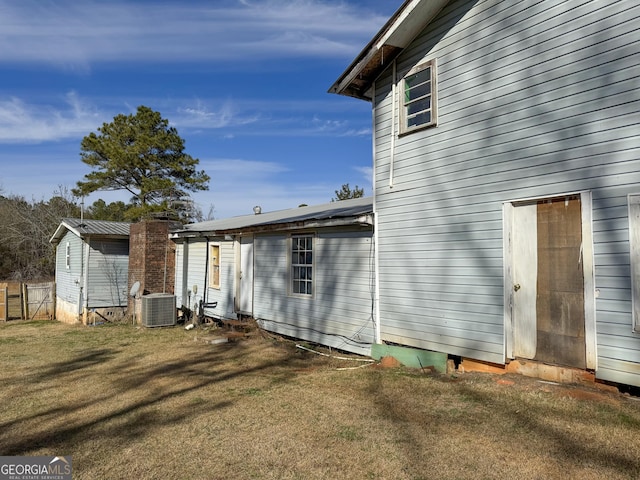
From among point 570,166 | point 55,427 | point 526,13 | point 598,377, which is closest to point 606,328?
point 598,377

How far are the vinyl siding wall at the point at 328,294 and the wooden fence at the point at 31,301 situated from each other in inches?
530

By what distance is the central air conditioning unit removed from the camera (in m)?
14.2

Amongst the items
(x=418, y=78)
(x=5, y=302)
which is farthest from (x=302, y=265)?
(x=5, y=302)

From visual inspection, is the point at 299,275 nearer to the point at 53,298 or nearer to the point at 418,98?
the point at 418,98

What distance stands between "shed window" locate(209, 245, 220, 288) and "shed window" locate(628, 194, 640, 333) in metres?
11.4

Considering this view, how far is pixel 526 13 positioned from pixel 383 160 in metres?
3.25

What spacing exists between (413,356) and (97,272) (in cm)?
1398

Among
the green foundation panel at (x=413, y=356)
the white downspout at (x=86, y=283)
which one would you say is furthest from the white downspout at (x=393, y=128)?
the white downspout at (x=86, y=283)

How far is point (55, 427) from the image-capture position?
5336 millimetres

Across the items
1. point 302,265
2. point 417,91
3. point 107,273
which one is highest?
point 417,91

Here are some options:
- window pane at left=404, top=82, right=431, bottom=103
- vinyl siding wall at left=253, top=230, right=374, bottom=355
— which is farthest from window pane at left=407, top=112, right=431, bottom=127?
vinyl siding wall at left=253, top=230, right=374, bottom=355

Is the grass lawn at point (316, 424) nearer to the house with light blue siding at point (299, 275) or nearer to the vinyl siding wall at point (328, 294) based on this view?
the vinyl siding wall at point (328, 294)

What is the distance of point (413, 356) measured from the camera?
748 cm

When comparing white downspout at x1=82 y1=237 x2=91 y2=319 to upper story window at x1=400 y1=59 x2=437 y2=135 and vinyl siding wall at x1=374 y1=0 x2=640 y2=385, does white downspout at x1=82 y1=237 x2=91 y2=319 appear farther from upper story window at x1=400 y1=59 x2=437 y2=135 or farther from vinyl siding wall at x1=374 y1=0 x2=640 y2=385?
upper story window at x1=400 y1=59 x2=437 y2=135
